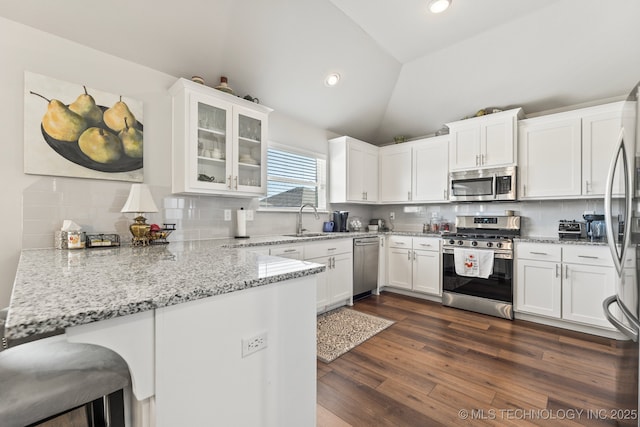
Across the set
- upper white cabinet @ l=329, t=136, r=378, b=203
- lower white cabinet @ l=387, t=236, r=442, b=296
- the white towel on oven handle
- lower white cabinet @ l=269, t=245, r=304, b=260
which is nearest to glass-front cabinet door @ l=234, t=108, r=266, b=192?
lower white cabinet @ l=269, t=245, r=304, b=260

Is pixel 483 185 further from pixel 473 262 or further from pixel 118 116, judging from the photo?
pixel 118 116

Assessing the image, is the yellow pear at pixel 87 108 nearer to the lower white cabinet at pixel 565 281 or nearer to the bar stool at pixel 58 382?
the bar stool at pixel 58 382

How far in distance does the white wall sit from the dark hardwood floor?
6.46 ft

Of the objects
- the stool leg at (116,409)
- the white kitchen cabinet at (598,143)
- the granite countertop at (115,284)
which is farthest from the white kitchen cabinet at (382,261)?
the stool leg at (116,409)

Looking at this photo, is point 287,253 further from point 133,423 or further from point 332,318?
point 133,423

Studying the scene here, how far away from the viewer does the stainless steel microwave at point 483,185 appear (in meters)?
3.38

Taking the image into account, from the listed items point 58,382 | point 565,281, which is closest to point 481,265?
point 565,281

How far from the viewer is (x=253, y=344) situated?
41.7 inches

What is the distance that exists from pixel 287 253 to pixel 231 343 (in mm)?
1904

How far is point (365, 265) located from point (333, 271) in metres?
0.68

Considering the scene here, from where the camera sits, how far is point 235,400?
3.30 ft

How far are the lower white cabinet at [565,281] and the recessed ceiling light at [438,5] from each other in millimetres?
2619

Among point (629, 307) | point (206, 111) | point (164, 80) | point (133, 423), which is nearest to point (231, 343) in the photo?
Answer: point (133, 423)

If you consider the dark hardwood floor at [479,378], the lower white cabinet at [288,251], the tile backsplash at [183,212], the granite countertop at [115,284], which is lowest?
the dark hardwood floor at [479,378]
